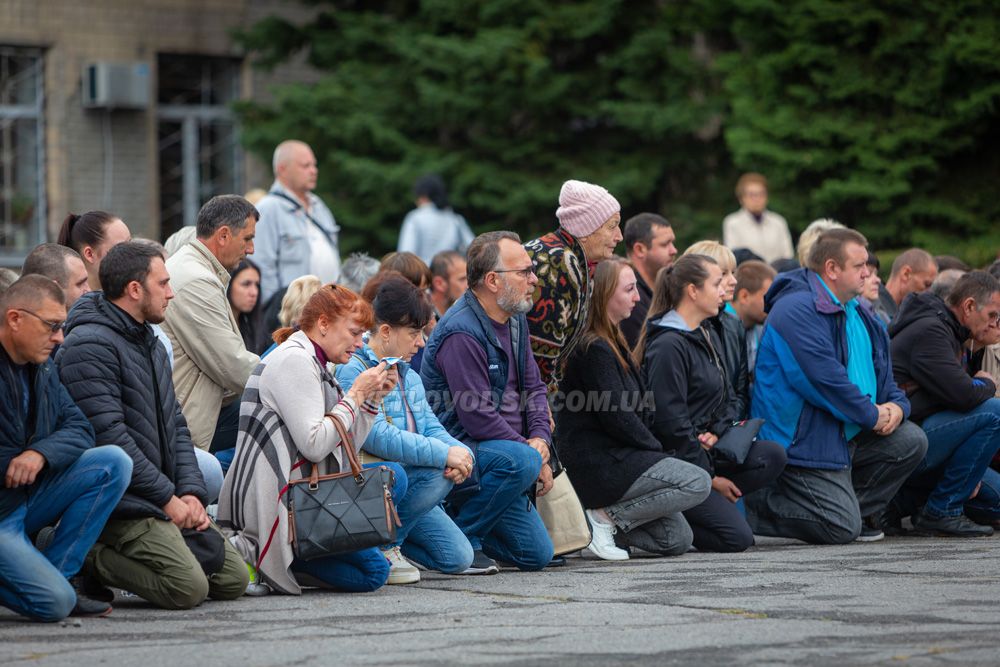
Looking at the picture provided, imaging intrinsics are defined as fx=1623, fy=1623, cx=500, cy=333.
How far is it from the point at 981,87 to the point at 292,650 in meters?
12.2

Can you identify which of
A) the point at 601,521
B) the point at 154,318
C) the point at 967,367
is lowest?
the point at 601,521

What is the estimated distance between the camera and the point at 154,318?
727 centimetres

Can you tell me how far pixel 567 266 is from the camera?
29.6 ft

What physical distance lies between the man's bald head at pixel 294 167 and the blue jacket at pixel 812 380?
3.85 m

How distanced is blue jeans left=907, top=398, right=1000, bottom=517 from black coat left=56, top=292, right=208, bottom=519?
194 inches

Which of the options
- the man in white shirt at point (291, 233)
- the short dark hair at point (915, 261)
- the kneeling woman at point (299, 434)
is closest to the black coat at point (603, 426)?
the kneeling woman at point (299, 434)

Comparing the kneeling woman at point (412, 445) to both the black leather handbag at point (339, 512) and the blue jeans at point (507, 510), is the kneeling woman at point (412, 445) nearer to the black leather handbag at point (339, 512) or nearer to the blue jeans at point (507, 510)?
the blue jeans at point (507, 510)

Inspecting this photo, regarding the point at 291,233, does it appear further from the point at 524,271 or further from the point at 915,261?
the point at 915,261

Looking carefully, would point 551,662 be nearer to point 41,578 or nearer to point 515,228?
point 41,578

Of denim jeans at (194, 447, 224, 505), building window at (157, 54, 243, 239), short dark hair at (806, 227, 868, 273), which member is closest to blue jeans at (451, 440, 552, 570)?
denim jeans at (194, 447, 224, 505)

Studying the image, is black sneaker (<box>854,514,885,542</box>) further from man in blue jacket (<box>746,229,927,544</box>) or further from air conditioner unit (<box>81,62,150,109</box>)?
air conditioner unit (<box>81,62,150,109</box>)

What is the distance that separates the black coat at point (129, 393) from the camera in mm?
7059

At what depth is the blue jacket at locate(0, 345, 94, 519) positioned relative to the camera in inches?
262

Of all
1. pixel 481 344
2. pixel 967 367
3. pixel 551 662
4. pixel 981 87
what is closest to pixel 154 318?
pixel 481 344
